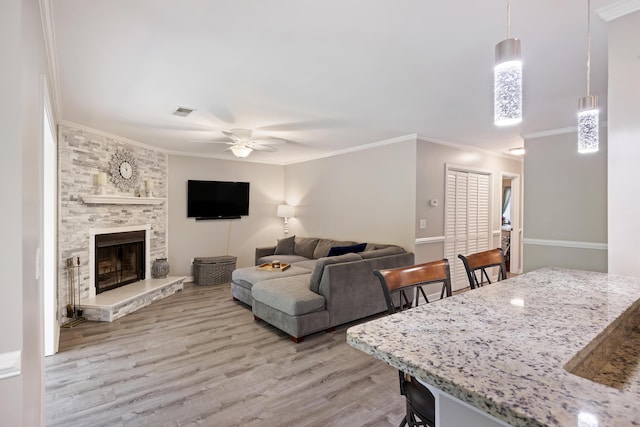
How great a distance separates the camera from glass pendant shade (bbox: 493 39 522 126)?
3.53ft

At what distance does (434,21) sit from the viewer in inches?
70.4

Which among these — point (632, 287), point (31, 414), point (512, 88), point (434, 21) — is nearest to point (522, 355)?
point (512, 88)

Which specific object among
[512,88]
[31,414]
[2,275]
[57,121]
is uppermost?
[57,121]

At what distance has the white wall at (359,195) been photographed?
470 cm

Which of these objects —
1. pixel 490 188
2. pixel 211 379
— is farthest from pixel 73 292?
pixel 490 188

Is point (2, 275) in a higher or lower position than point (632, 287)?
higher

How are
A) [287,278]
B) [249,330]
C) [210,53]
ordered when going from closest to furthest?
[210,53]
[249,330]
[287,278]

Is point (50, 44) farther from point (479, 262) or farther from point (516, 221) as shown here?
point (516, 221)

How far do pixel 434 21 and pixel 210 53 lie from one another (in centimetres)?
146

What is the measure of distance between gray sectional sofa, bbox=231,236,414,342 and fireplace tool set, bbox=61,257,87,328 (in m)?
1.97

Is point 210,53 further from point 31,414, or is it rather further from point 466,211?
point 466,211

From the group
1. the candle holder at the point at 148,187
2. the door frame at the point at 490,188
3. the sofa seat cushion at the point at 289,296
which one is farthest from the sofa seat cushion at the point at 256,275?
the door frame at the point at 490,188

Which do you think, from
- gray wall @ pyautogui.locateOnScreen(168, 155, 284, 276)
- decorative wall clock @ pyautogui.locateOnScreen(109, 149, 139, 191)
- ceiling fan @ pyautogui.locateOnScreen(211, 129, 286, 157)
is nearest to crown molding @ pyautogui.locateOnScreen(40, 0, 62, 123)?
decorative wall clock @ pyautogui.locateOnScreen(109, 149, 139, 191)

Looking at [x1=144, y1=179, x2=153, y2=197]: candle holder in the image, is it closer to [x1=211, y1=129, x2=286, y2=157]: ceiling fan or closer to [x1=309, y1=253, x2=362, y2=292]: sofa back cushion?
[x1=211, y1=129, x2=286, y2=157]: ceiling fan
